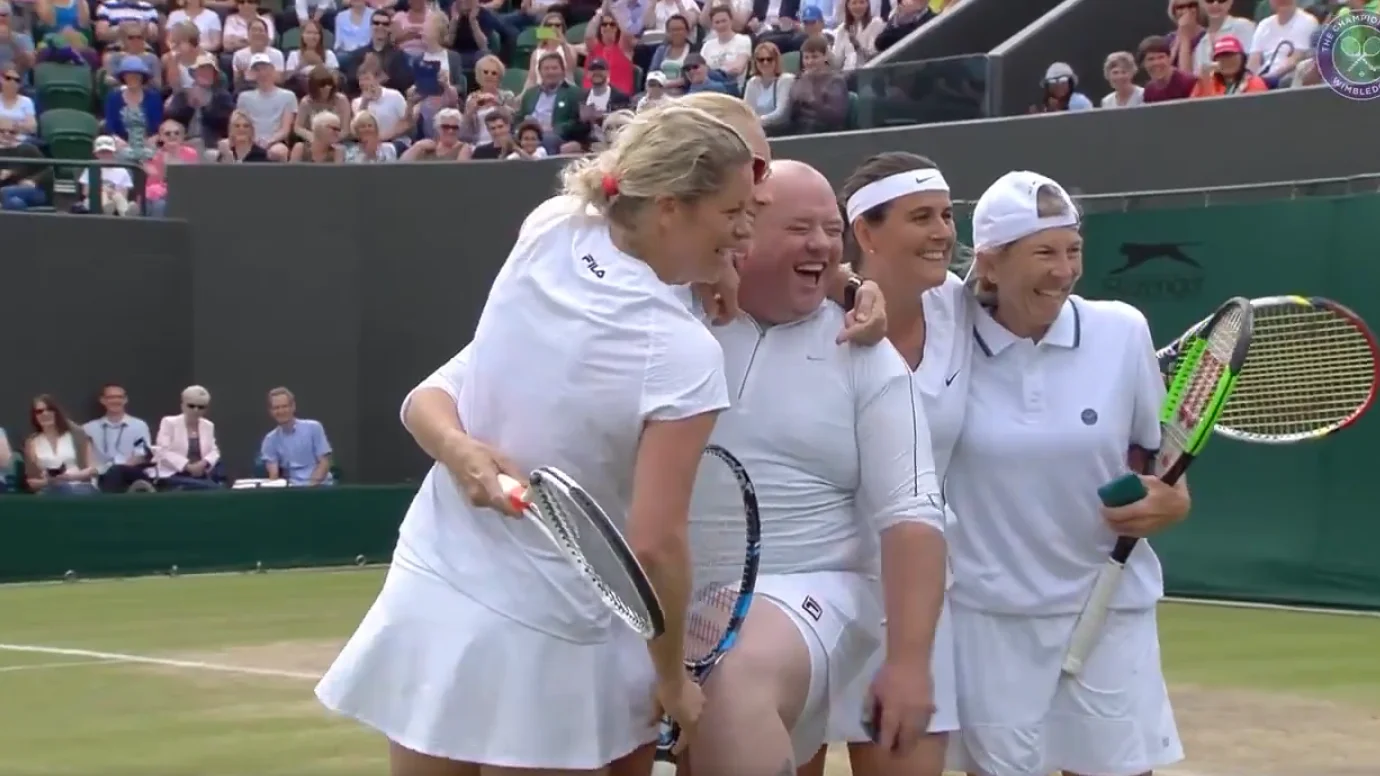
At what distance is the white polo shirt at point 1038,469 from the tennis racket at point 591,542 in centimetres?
132

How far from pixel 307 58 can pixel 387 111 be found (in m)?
0.94

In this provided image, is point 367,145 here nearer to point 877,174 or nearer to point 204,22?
point 204,22

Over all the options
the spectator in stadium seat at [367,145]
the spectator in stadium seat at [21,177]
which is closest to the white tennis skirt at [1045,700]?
the spectator in stadium seat at [21,177]

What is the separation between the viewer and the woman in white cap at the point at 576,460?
3.47m

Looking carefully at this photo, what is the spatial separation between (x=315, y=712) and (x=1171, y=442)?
5499 millimetres

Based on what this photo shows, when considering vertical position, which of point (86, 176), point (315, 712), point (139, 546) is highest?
point (86, 176)

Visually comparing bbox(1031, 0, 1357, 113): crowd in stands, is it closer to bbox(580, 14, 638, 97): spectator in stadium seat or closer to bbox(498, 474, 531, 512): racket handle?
bbox(580, 14, 638, 97): spectator in stadium seat

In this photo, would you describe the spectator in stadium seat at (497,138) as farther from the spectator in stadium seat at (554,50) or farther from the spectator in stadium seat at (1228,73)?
the spectator in stadium seat at (1228,73)

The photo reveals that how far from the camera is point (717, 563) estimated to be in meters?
3.98

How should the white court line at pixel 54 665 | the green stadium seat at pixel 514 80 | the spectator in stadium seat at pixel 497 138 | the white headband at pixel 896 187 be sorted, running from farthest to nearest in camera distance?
the green stadium seat at pixel 514 80, the spectator in stadium seat at pixel 497 138, the white court line at pixel 54 665, the white headband at pixel 896 187

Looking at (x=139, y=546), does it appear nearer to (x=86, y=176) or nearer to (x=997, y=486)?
(x=86, y=176)

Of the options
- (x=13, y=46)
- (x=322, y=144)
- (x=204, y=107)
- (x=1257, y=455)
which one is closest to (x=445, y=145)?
(x=322, y=144)

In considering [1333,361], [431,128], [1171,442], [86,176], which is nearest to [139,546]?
[86,176]

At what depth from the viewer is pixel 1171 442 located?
4.79 metres
